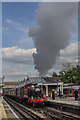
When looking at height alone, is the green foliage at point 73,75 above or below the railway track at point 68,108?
above

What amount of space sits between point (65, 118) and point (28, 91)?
8307 mm

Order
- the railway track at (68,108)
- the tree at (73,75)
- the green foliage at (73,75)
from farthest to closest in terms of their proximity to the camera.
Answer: the green foliage at (73,75), the tree at (73,75), the railway track at (68,108)

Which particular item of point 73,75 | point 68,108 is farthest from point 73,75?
point 68,108

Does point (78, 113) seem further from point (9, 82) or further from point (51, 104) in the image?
point (9, 82)

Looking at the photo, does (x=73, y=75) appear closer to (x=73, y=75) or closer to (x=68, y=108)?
(x=73, y=75)

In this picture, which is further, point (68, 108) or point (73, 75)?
point (73, 75)

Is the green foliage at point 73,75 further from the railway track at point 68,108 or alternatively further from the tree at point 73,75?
the railway track at point 68,108

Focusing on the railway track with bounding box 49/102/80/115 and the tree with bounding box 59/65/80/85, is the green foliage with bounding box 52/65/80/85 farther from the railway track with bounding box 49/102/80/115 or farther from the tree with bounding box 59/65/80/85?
the railway track with bounding box 49/102/80/115

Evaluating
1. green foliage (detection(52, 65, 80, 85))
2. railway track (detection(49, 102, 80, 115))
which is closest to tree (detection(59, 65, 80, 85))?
green foliage (detection(52, 65, 80, 85))

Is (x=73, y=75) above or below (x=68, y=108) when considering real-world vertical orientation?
above

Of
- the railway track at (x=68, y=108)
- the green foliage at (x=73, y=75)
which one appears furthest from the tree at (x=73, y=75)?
the railway track at (x=68, y=108)

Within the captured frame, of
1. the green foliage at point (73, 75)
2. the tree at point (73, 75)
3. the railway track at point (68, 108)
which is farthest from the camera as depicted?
the green foliage at point (73, 75)

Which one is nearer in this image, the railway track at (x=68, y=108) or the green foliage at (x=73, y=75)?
the railway track at (x=68, y=108)

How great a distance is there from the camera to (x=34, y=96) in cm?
1986
